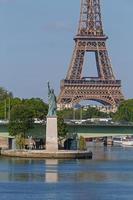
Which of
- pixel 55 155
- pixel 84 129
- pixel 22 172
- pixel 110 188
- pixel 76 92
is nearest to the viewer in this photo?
pixel 110 188

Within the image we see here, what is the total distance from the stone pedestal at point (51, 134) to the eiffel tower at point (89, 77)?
223 ft

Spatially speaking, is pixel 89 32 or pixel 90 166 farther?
pixel 89 32

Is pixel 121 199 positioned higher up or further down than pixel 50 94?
further down

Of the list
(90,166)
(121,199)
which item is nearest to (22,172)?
(90,166)

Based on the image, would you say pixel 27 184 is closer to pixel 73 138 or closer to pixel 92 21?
pixel 73 138

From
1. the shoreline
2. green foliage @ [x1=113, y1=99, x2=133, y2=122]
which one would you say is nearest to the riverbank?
Answer: the shoreline

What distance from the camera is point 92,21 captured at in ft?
525

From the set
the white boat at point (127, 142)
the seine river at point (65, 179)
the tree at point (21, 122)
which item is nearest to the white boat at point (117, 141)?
the white boat at point (127, 142)

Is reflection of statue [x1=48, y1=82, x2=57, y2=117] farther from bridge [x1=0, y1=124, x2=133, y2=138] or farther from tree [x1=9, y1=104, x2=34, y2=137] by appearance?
bridge [x1=0, y1=124, x2=133, y2=138]

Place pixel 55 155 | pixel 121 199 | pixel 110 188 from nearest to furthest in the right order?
pixel 121 199 → pixel 110 188 → pixel 55 155

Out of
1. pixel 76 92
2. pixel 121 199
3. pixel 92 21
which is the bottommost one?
pixel 121 199

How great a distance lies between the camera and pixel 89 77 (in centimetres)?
16162

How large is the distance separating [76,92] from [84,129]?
59230 mm

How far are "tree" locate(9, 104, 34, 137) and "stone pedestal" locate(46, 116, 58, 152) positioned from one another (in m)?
9.25
